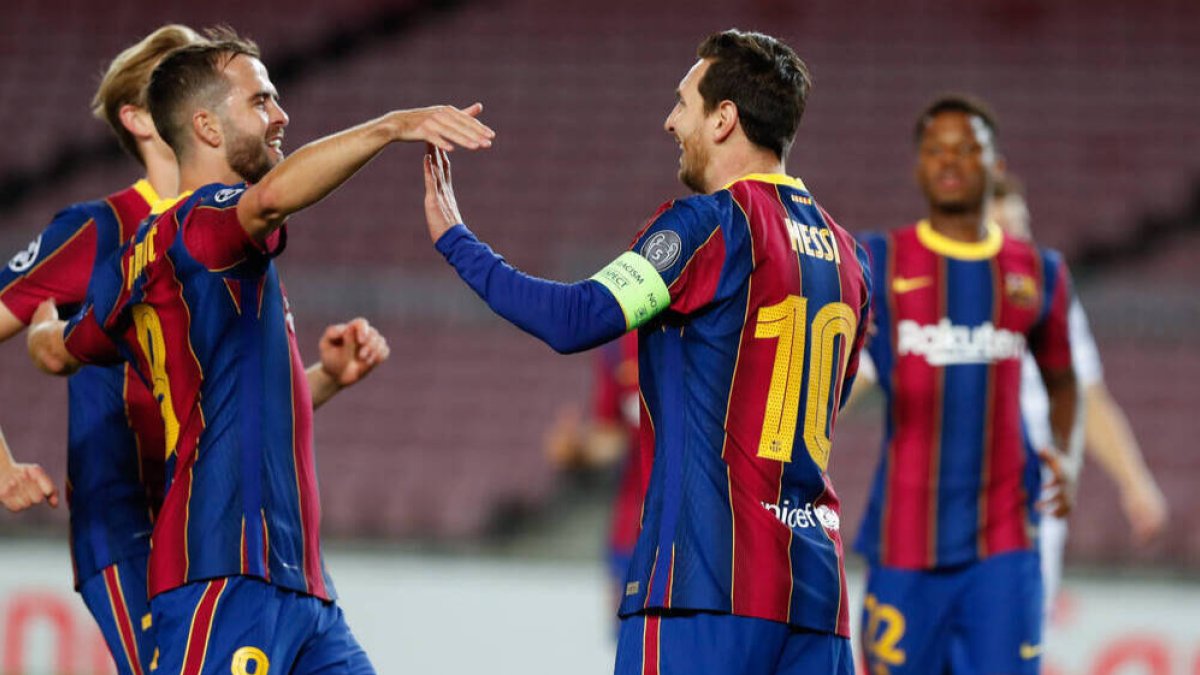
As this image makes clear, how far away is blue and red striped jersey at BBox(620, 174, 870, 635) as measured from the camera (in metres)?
3.76

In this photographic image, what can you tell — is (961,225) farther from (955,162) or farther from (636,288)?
(636,288)

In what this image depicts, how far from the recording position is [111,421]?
4.50 m

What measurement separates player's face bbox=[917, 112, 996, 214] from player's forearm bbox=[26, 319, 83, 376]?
2.90 metres

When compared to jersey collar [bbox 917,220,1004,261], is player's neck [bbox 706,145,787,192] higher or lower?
lower

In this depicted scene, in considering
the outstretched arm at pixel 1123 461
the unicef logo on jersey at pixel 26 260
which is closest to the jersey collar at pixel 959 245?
the outstretched arm at pixel 1123 461

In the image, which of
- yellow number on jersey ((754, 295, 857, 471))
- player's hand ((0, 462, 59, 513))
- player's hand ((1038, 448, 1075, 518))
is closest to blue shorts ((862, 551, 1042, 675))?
player's hand ((1038, 448, 1075, 518))

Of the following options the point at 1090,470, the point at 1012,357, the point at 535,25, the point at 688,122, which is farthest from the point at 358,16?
the point at 688,122

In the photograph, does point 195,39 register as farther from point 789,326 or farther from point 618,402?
point 618,402

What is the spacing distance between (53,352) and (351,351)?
0.74m

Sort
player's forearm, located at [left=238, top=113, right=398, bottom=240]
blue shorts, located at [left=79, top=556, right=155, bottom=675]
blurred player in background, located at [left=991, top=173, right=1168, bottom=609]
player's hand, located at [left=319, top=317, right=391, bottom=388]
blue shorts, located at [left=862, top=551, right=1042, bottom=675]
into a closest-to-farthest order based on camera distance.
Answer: player's forearm, located at [left=238, top=113, right=398, bottom=240], blue shorts, located at [left=79, top=556, right=155, bottom=675], player's hand, located at [left=319, top=317, right=391, bottom=388], blue shorts, located at [left=862, top=551, right=1042, bottom=675], blurred player in background, located at [left=991, top=173, right=1168, bottom=609]

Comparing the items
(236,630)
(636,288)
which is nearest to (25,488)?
(236,630)

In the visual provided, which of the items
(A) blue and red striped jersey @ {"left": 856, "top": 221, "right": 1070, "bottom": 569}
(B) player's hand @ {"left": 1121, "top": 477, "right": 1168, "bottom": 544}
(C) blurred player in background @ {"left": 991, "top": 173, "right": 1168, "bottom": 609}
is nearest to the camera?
(A) blue and red striped jersey @ {"left": 856, "top": 221, "right": 1070, "bottom": 569}

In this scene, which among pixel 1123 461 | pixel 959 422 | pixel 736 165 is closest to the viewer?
pixel 736 165

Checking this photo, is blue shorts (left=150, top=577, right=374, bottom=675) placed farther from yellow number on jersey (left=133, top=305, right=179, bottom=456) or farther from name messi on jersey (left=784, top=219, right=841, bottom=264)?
name messi on jersey (left=784, top=219, right=841, bottom=264)
